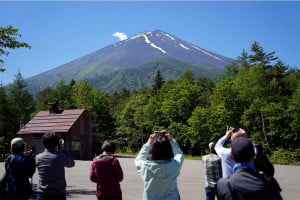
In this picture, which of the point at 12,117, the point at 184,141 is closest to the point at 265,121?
the point at 184,141

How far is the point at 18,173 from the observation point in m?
5.10

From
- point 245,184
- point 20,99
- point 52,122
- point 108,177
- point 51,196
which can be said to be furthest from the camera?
point 20,99

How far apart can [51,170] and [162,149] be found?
170 cm

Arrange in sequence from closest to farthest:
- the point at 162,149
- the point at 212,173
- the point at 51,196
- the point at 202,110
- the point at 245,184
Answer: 1. the point at 245,184
2. the point at 162,149
3. the point at 51,196
4. the point at 212,173
5. the point at 202,110

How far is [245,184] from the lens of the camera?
9.10 feet

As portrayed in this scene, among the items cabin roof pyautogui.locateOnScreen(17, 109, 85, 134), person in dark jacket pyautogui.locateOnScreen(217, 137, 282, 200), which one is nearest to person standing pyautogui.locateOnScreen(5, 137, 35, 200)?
person in dark jacket pyautogui.locateOnScreen(217, 137, 282, 200)

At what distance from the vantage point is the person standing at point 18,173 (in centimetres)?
508

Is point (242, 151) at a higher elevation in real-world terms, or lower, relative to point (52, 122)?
lower

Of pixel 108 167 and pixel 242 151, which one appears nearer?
pixel 242 151

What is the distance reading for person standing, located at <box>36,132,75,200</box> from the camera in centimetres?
507

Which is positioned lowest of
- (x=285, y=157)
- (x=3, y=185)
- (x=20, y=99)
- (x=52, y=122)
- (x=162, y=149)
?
(x=285, y=157)

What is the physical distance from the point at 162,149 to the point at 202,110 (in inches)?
1740

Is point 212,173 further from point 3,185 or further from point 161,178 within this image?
point 3,185

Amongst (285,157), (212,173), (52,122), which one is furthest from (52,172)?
(52,122)
